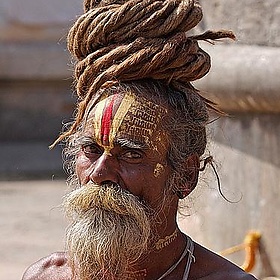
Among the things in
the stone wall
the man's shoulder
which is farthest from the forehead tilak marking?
the stone wall

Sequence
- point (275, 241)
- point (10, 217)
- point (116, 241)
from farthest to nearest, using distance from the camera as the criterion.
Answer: point (10, 217)
point (275, 241)
point (116, 241)

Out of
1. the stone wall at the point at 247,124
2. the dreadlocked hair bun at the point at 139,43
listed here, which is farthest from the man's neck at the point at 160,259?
the stone wall at the point at 247,124

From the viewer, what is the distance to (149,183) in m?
3.06

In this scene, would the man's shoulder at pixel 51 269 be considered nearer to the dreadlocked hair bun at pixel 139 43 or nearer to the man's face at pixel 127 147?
the man's face at pixel 127 147

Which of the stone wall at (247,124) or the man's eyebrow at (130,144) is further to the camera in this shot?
the stone wall at (247,124)

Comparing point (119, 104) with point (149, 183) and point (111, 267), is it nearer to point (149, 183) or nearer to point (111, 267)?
point (149, 183)

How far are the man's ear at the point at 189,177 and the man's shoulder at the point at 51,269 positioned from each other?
1.62ft

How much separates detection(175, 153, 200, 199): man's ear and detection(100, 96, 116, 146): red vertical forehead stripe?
28 cm

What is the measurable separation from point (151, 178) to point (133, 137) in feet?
0.41

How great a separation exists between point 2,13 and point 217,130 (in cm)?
821

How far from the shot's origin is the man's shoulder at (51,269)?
136 inches

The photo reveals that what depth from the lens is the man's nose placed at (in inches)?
118

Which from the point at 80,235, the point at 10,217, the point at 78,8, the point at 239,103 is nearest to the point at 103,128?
the point at 80,235

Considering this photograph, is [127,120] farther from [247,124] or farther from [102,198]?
[247,124]
